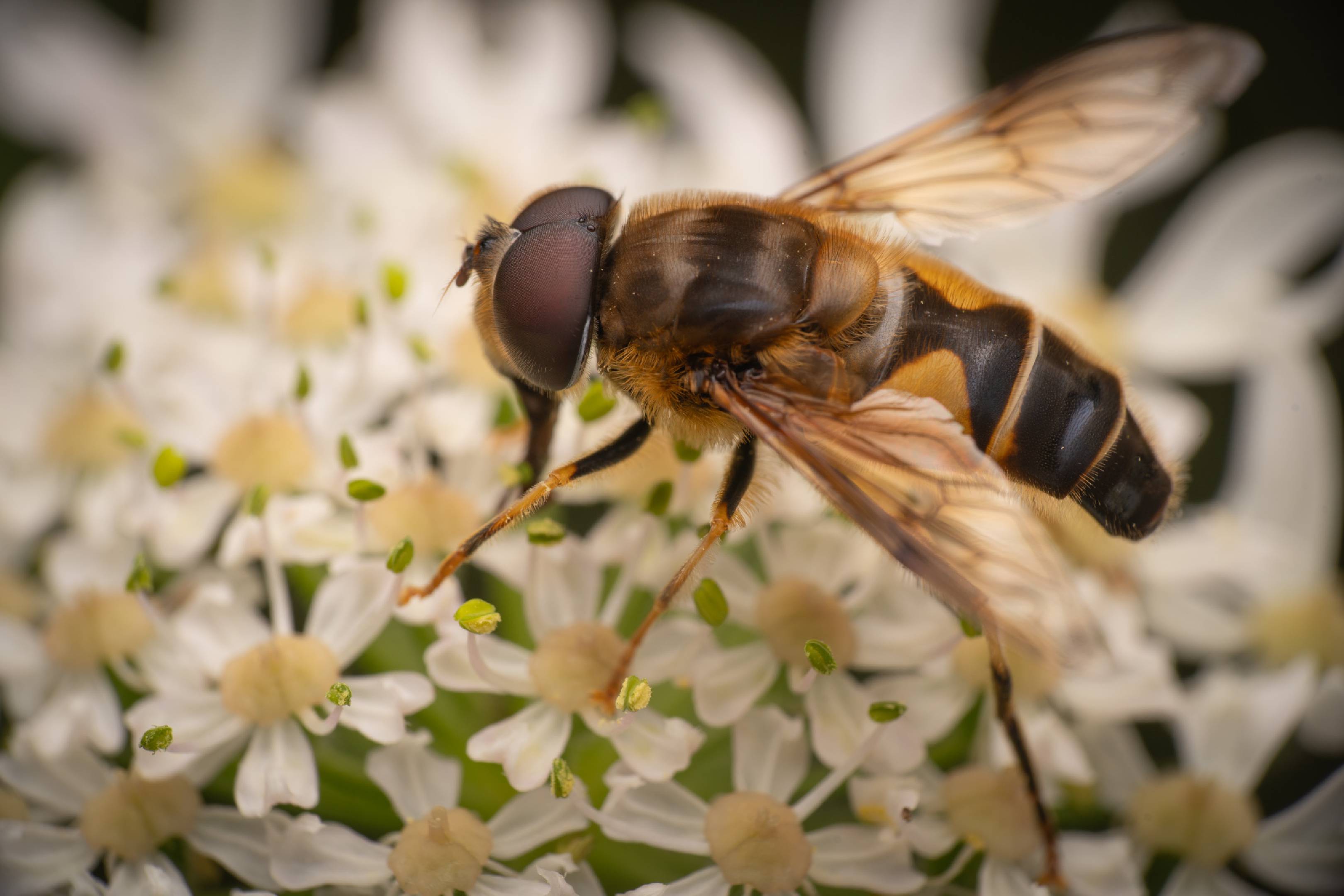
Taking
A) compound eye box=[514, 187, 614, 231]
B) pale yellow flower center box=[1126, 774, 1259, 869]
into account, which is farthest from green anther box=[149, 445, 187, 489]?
pale yellow flower center box=[1126, 774, 1259, 869]

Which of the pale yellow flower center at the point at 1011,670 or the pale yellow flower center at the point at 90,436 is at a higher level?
the pale yellow flower center at the point at 90,436

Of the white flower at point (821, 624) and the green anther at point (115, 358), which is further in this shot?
the green anther at point (115, 358)

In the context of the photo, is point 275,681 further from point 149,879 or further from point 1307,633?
point 1307,633

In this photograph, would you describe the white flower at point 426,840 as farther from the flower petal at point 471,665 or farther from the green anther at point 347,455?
the green anther at point 347,455

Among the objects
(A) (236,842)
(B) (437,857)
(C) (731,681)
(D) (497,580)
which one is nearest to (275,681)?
(A) (236,842)

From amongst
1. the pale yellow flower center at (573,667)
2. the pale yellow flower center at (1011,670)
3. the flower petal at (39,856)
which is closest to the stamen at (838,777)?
the pale yellow flower center at (1011,670)
